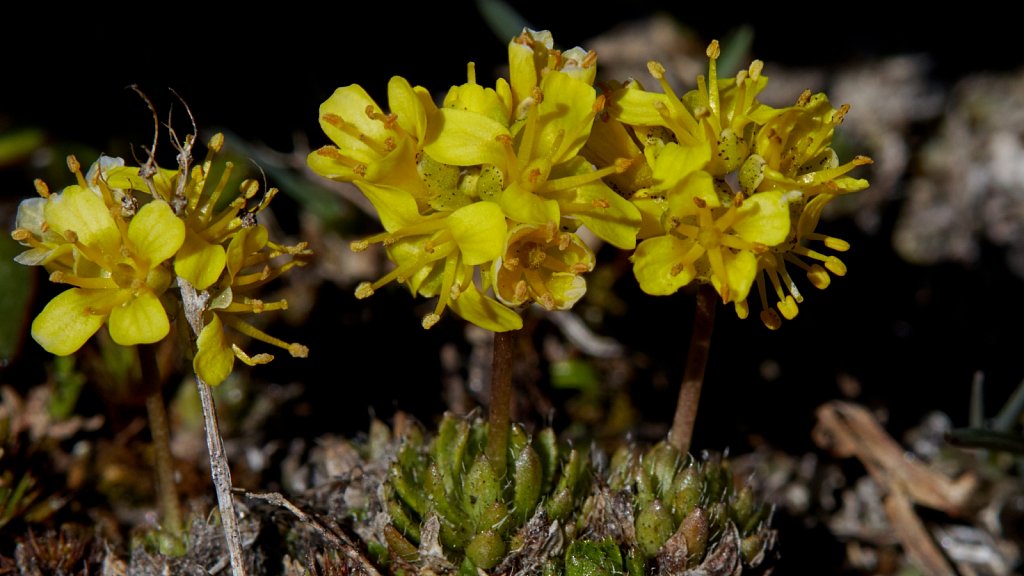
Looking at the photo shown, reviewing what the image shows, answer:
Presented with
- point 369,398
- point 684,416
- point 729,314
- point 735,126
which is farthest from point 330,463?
point 729,314

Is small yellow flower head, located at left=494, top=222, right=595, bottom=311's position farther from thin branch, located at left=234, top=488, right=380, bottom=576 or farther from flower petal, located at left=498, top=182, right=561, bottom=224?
thin branch, located at left=234, top=488, right=380, bottom=576

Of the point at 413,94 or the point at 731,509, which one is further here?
the point at 731,509

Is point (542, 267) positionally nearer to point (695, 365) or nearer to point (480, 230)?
point (480, 230)

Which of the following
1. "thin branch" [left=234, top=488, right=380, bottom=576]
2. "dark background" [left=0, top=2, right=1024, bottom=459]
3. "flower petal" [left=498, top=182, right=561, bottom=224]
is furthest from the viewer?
"dark background" [left=0, top=2, right=1024, bottom=459]

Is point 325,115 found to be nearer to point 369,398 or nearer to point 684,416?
point 684,416

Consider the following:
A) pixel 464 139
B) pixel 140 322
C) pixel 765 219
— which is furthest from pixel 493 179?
pixel 140 322

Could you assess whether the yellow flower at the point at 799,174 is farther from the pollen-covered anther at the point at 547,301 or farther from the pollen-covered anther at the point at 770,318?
the pollen-covered anther at the point at 547,301

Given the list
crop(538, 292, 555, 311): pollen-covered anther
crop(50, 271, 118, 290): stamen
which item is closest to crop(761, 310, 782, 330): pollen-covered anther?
crop(538, 292, 555, 311): pollen-covered anther
